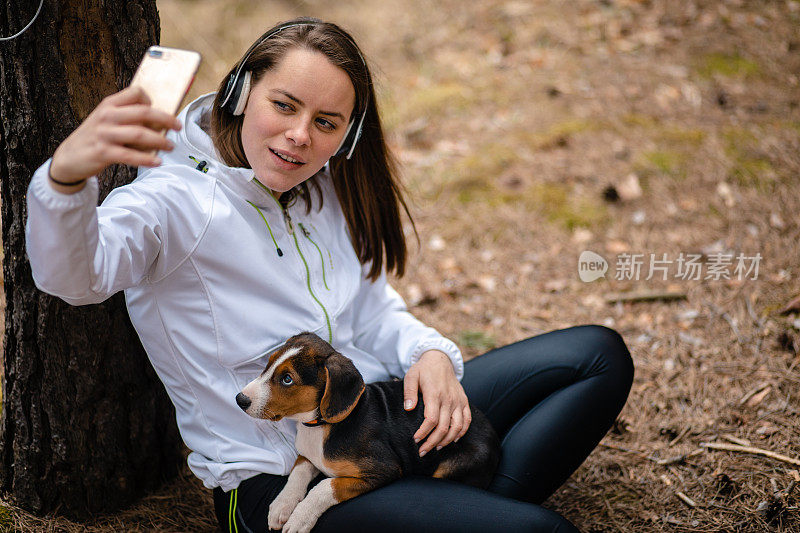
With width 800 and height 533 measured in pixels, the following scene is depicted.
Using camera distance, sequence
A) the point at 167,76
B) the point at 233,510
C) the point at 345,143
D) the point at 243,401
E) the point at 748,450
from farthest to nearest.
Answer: the point at 748,450, the point at 345,143, the point at 233,510, the point at 243,401, the point at 167,76

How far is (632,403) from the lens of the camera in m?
3.42

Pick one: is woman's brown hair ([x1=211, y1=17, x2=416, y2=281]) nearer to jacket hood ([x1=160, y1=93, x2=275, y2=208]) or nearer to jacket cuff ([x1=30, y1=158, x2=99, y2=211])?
jacket hood ([x1=160, y1=93, x2=275, y2=208])

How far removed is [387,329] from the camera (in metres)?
2.65

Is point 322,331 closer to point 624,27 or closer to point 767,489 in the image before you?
point 767,489

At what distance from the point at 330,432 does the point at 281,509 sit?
29 cm

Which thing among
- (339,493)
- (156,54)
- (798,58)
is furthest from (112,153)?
(798,58)

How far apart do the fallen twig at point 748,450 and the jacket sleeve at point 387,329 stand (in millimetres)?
1471

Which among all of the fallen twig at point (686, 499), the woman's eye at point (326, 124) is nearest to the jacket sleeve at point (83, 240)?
the woman's eye at point (326, 124)

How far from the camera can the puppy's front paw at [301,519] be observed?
196 centimetres

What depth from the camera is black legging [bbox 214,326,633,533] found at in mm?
1956

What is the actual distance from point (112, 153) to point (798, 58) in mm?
6934

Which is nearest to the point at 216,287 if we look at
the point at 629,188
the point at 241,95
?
the point at 241,95

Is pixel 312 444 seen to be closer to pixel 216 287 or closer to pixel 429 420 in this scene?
pixel 429 420

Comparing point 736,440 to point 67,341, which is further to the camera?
point 736,440
